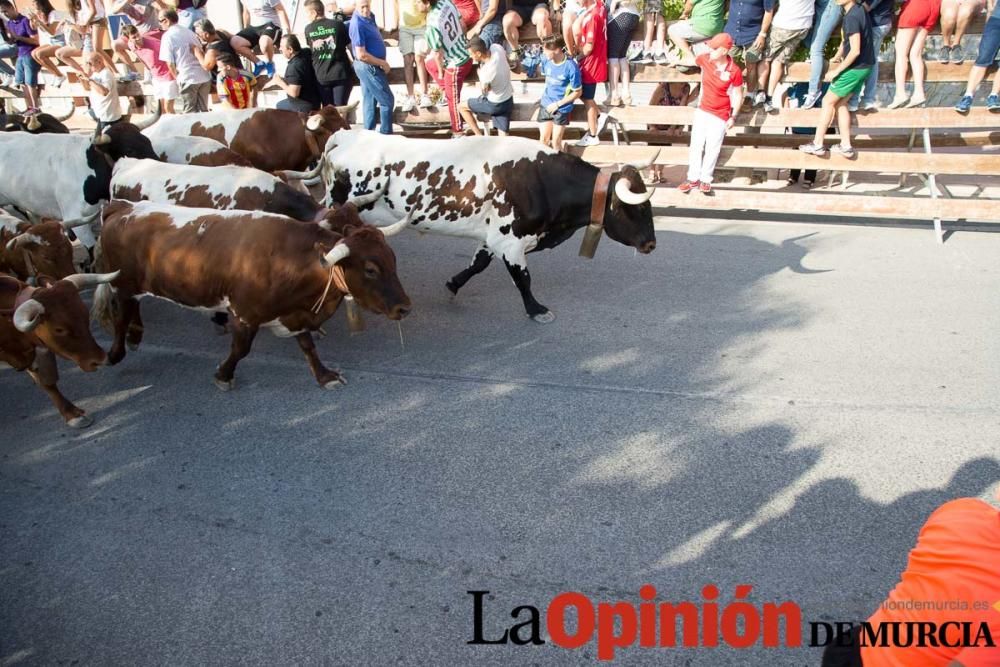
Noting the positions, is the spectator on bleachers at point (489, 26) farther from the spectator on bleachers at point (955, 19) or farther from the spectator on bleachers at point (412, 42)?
the spectator on bleachers at point (955, 19)

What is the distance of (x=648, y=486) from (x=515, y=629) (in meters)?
1.22

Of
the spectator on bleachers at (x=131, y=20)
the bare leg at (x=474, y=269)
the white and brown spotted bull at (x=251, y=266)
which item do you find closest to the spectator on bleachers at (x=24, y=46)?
the spectator on bleachers at (x=131, y=20)

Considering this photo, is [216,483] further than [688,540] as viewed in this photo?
Yes

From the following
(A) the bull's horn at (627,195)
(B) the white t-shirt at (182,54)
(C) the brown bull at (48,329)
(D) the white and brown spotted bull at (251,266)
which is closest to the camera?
(C) the brown bull at (48,329)

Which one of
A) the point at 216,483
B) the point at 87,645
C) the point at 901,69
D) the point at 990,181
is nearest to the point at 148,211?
the point at 216,483

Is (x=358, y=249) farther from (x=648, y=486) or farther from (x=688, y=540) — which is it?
(x=688, y=540)

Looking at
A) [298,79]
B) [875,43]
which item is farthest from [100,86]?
[875,43]

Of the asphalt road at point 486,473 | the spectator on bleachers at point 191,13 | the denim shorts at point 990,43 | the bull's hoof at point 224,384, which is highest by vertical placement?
the spectator on bleachers at point 191,13

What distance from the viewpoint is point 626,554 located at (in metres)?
3.35

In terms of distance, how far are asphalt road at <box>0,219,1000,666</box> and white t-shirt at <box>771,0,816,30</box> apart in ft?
12.3

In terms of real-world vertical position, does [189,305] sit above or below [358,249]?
below

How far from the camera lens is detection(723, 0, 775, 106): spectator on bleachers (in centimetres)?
838

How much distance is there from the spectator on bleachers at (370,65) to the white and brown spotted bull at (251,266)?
4847mm

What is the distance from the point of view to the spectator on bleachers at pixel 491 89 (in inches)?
327
